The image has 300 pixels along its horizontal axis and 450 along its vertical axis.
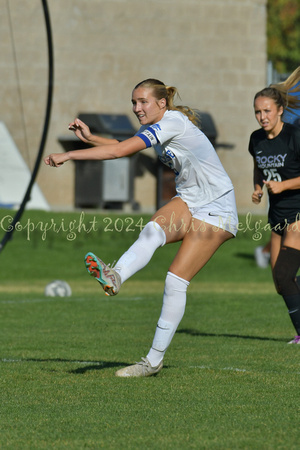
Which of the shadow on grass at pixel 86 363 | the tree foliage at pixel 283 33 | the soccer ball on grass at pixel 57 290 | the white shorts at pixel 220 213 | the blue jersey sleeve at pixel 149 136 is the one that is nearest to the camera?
the blue jersey sleeve at pixel 149 136

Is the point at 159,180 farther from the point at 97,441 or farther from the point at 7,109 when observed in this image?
the point at 97,441

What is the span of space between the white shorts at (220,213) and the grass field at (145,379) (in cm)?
103

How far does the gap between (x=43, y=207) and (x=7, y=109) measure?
3731mm

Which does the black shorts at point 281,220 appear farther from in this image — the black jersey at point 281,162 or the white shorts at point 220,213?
the white shorts at point 220,213

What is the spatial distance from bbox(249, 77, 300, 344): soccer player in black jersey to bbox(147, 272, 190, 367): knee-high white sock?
4.90ft

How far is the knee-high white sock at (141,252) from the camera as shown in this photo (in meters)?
5.49

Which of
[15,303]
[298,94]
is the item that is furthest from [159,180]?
[298,94]

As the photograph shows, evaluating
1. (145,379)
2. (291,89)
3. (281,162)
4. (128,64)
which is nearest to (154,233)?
(145,379)

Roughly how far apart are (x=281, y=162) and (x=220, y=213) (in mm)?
1406

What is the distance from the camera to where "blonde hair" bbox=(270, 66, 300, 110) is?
24.3 ft

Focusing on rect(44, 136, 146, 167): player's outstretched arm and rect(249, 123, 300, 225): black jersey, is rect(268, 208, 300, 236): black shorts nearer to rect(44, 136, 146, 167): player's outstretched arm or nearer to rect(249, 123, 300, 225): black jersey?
rect(249, 123, 300, 225): black jersey

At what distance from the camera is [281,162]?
23.3ft

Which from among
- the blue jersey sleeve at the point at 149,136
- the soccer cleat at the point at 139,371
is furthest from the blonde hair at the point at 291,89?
the soccer cleat at the point at 139,371

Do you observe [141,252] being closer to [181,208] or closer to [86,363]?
[181,208]
